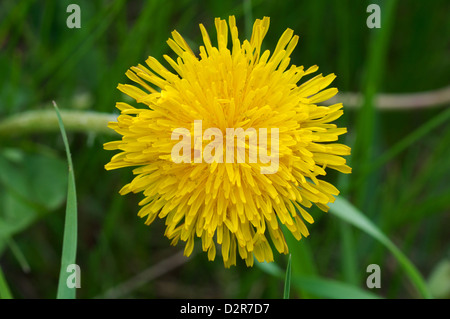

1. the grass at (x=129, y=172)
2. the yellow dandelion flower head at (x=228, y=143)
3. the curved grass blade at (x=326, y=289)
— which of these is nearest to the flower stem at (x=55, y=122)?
the grass at (x=129, y=172)

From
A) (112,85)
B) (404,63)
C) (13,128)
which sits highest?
(404,63)

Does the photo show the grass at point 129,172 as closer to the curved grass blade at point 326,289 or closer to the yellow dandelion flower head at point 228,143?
the curved grass blade at point 326,289

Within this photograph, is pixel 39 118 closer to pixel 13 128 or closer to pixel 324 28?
pixel 13 128

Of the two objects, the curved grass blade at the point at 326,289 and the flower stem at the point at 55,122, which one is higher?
the flower stem at the point at 55,122

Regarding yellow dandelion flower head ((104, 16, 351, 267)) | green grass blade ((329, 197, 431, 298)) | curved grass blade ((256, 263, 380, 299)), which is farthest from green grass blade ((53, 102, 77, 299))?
green grass blade ((329, 197, 431, 298))

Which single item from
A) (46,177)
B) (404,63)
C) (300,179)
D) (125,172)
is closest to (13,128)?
(46,177)
